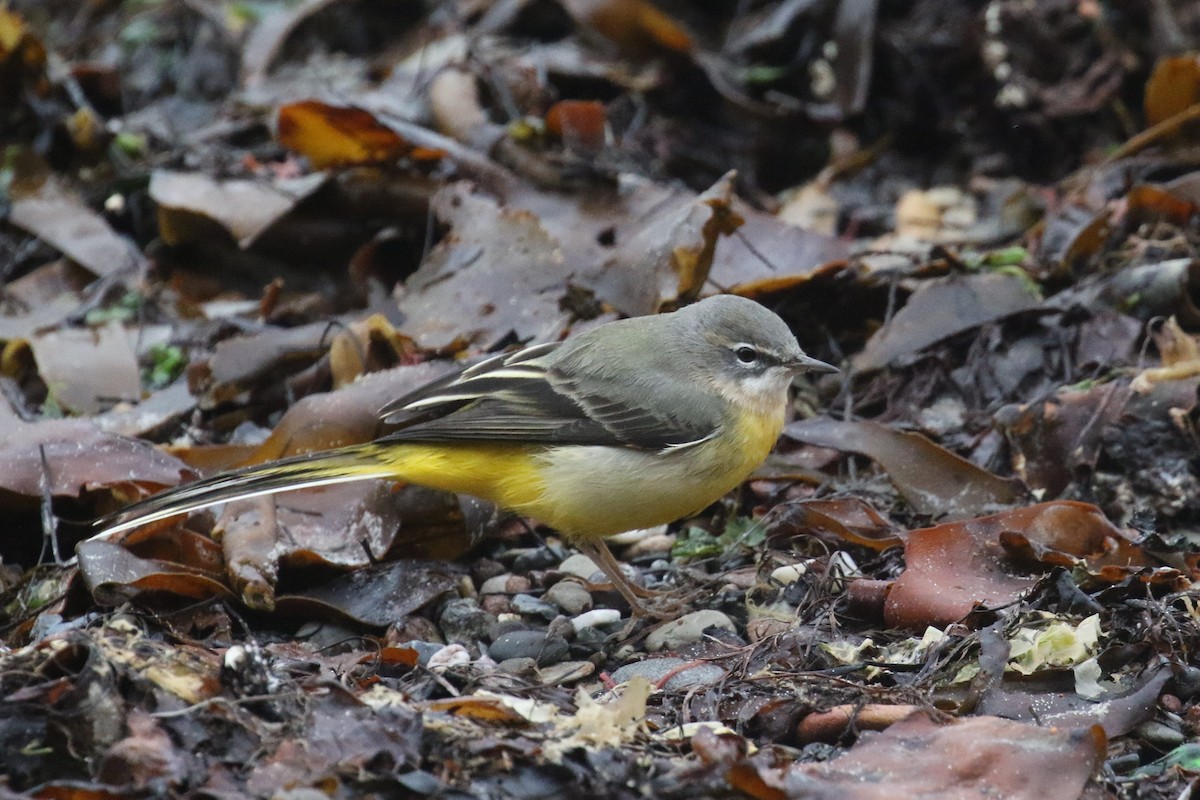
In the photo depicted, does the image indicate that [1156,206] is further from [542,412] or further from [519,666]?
[519,666]

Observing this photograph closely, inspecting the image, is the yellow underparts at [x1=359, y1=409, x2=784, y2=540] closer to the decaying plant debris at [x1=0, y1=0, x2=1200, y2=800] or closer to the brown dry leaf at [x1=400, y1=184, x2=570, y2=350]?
the decaying plant debris at [x1=0, y1=0, x2=1200, y2=800]

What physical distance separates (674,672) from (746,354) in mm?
1486

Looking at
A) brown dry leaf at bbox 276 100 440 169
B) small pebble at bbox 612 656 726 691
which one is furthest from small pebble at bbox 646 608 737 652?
brown dry leaf at bbox 276 100 440 169

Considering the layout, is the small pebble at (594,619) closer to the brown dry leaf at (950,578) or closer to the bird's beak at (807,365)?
the brown dry leaf at (950,578)

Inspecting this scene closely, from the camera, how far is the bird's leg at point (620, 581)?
4.93m

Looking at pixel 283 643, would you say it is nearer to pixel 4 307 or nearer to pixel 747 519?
pixel 747 519

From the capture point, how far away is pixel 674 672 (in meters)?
4.36

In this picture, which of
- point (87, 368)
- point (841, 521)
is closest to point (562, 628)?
point (841, 521)

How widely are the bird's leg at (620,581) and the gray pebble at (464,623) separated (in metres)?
0.49

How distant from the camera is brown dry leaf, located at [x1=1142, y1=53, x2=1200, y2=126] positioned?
720cm

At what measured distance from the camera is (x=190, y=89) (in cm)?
938

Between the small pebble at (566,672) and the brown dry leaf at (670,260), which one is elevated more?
the brown dry leaf at (670,260)

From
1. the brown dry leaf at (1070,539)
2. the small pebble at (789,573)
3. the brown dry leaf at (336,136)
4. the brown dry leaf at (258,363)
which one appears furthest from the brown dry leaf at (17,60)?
the brown dry leaf at (1070,539)

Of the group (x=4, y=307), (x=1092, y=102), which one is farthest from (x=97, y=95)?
(x=1092, y=102)
